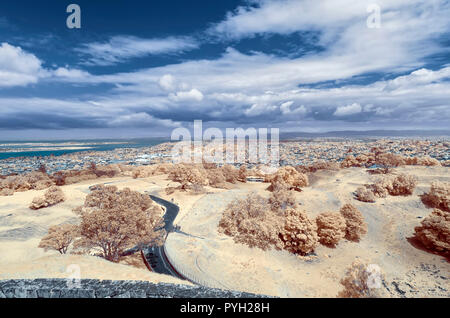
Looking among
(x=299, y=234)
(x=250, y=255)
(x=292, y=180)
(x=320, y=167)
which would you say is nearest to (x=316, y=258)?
(x=299, y=234)

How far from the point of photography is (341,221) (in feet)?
56.2

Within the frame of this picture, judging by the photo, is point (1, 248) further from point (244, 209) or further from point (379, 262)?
point (379, 262)

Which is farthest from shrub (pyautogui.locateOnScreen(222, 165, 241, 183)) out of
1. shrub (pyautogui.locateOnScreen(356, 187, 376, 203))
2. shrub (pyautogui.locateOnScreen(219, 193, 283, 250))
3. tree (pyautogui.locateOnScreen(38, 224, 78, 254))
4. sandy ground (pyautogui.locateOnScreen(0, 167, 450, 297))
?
tree (pyautogui.locateOnScreen(38, 224, 78, 254))

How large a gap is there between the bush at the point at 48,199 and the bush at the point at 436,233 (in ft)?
111

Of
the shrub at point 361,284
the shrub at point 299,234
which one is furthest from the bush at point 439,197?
the shrub at point 361,284

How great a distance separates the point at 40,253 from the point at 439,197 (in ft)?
116

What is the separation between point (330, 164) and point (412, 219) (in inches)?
871

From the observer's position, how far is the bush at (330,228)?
16391mm

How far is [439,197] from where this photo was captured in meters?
21.4

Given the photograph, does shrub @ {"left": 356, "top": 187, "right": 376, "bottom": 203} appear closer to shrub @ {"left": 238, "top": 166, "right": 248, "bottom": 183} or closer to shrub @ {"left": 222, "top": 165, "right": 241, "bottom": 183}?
shrub @ {"left": 238, "top": 166, "right": 248, "bottom": 183}

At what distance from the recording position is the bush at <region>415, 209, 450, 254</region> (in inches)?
578

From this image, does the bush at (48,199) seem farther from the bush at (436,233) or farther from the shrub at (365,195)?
the bush at (436,233)
